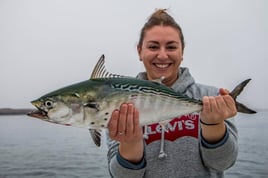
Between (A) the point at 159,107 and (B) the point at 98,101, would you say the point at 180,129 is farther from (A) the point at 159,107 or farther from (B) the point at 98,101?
(B) the point at 98,101

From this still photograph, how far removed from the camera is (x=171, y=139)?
141 inches

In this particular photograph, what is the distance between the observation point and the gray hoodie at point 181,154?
11.0ft

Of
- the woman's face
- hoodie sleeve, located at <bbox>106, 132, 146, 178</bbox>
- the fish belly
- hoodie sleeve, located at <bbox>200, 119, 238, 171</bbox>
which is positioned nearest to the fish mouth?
the fish belly

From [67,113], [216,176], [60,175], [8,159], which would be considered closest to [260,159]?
[60,175]

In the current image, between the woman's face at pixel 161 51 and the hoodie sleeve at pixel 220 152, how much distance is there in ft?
2.67

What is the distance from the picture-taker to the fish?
102 inches

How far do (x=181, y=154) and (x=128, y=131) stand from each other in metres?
0.80

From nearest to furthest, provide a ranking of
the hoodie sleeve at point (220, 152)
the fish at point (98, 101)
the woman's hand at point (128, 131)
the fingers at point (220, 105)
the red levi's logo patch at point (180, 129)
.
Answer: the fish at point (98, 101) < the woman's hand at point (128, 131) < the fingers at point (220, 105) < the hoodie sleeve at point (220, 152) < the red levi's logo patch at point (180, 129)

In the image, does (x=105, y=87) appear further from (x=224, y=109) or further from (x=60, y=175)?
(x=60, y=175)

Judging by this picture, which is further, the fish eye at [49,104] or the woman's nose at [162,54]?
the woman's nose at [162,54]

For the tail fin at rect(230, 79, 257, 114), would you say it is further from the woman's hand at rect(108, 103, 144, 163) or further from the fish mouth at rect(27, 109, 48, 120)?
the fish mouth at rect(27, 109, 48, 120)

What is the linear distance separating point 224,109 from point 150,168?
106 cm

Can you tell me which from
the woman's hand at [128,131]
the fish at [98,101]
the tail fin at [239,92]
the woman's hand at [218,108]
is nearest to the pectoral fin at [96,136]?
the fish at [98,101]

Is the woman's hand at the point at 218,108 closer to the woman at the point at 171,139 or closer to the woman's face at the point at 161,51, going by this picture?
the woman at the point at 171,139
